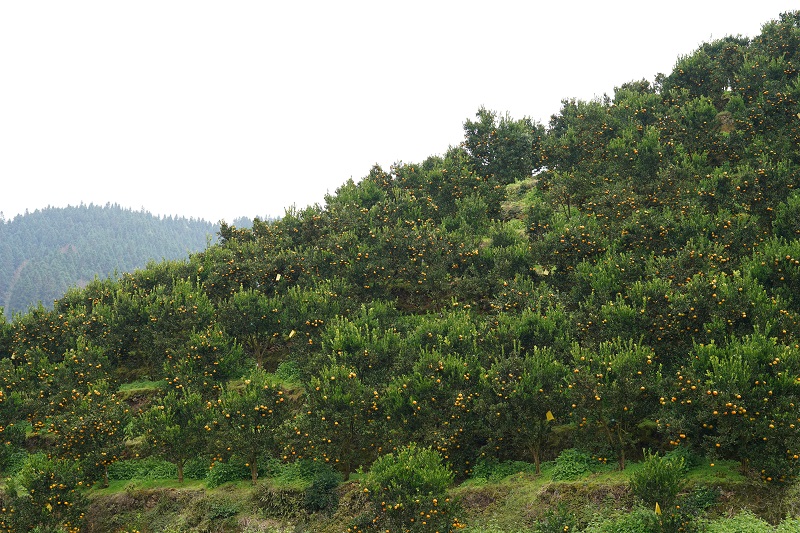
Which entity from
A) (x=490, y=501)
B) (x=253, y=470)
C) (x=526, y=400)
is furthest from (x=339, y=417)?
(x=526, y=400)

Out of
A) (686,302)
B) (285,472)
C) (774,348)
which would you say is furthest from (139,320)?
(774,348)

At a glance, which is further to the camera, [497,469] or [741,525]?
[497,469]

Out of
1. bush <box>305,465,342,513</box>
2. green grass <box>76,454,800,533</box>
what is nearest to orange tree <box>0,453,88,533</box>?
green grass <box>76,454,800,533</box>

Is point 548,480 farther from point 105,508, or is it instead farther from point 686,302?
point 105,508

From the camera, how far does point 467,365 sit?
29469 mm

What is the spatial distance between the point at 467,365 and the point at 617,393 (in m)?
7.28

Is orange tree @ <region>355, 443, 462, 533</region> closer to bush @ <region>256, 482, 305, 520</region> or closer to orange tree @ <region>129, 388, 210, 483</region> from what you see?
bush @ <region>256, 482, 305, 520</region>

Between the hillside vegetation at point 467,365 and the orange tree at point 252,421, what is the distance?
0.13m

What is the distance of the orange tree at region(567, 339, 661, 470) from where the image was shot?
24.8 meters

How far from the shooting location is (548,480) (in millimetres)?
26406

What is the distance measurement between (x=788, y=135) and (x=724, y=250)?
15.1m

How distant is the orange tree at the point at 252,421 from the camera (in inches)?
1192

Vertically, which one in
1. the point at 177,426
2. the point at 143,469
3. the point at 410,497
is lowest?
the point at 410,497

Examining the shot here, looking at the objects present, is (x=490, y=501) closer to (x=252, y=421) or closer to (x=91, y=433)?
(x=252, y=421)
